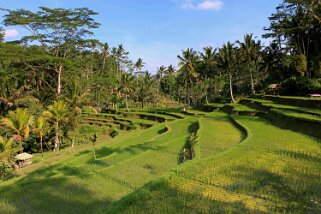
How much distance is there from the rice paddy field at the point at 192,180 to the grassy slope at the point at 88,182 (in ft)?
0.10

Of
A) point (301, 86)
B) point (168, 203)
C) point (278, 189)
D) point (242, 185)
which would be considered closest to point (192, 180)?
point (242, 185)

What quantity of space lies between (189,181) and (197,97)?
1792 inches

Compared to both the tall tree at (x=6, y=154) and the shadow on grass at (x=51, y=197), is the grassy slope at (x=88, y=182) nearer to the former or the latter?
the shadow on grass at (x=51, y=197)

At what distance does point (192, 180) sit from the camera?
9.47 meters

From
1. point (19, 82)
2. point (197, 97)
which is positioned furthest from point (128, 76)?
point (19, 82)

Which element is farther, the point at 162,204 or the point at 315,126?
the point at 315,126

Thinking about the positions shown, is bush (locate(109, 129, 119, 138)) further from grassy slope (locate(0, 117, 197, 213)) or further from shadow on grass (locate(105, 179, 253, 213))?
shadow on grass (locate(105, 179, 253, 213))

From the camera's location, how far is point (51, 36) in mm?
25875

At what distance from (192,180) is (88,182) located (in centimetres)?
417

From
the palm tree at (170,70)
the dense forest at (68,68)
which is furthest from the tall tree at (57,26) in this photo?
the palm tree at (170,70)

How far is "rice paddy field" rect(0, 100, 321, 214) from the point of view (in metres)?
7.72

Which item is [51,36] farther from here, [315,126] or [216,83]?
[216,83]

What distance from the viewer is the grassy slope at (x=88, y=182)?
997cm

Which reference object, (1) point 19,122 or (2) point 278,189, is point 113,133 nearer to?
(1) point 19,122
